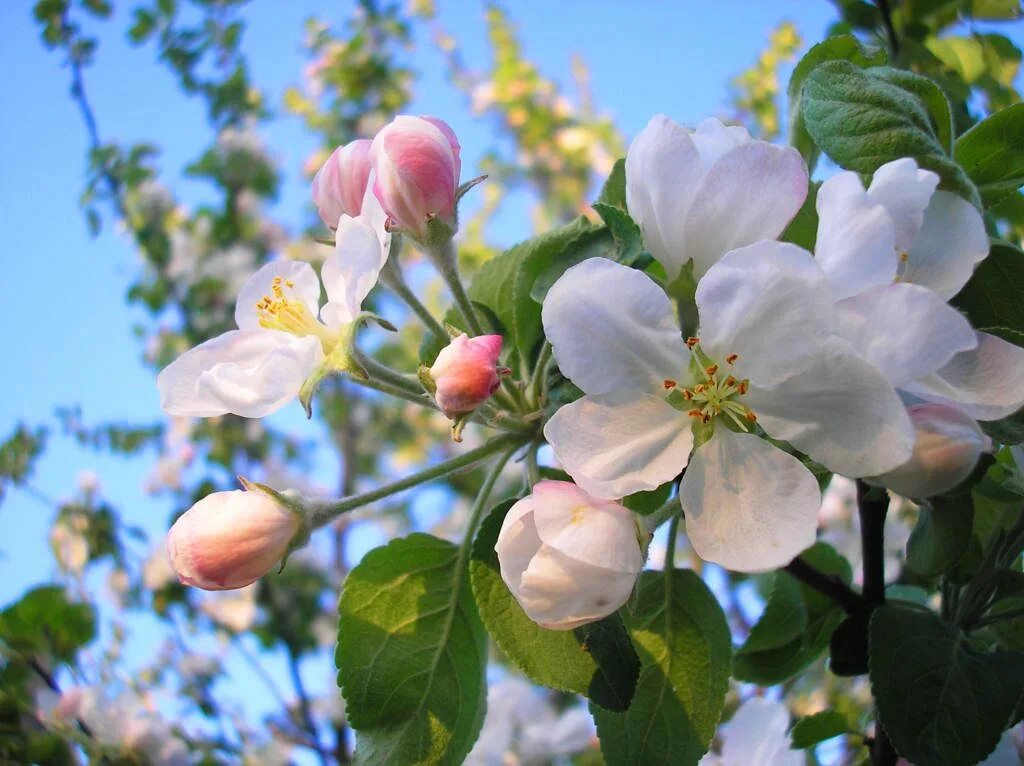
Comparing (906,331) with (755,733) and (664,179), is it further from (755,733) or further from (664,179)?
(755,733)

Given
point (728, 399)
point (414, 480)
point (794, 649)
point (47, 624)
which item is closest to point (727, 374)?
point (728, 399)

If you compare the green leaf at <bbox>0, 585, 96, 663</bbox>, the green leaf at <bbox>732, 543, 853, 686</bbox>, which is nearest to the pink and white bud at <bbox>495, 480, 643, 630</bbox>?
the green leaf at <bbox>732, 543, 853, 686</bbox>

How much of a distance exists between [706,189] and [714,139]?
2.7 inches

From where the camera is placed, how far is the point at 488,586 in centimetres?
89

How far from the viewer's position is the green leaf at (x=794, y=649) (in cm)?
120

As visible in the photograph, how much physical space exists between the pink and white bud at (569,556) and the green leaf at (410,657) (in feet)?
0.86

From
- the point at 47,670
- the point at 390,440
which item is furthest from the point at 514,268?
the point at 390,440

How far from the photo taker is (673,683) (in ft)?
2.99

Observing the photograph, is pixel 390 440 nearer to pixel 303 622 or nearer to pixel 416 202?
pixel 303 622

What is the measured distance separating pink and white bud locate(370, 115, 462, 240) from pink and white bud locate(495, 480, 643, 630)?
35cm

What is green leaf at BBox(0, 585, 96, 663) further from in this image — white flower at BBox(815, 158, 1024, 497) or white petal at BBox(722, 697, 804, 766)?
white flower at BBox(815, 158, 1024, 497)

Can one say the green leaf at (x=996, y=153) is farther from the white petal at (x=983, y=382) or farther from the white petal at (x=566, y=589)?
the white petal at (x=566, y=589)

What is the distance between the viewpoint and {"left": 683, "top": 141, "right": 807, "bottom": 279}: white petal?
78 centimetres

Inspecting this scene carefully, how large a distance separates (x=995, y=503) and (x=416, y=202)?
750 mm
